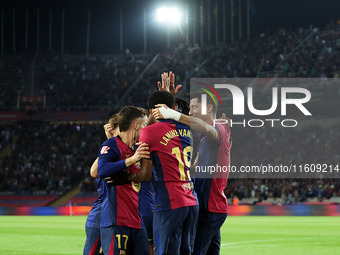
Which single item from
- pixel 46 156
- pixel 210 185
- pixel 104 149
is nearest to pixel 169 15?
pixel 46 156

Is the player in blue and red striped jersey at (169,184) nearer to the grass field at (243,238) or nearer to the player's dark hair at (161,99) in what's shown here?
the player's dark hair at (161,99)

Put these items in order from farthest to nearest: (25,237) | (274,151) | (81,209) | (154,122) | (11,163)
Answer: (11,163)
(274,151)
(81,209)
(25,237)
(154,122)

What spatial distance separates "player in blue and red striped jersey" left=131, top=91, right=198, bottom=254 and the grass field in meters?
7.13

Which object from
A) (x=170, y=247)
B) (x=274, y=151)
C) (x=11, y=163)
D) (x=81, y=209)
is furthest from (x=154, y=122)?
(x=11, y=163)

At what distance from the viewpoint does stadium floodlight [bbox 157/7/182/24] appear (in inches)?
2028

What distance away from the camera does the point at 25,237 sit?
56.4 feet

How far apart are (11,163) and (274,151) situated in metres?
18.1

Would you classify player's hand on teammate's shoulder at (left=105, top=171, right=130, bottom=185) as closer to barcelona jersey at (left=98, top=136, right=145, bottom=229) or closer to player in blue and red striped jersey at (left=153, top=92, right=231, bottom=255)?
barcelona jersey at (left=98, top=136, right=145, bottom=229)

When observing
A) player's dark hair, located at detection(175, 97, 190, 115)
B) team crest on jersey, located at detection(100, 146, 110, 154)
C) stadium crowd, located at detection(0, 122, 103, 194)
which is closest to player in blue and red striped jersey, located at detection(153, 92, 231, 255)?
player's dark hair, located at detection(175, 97, 190, 115)

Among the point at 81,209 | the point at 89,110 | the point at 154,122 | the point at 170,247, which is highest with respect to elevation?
the point at 89,110

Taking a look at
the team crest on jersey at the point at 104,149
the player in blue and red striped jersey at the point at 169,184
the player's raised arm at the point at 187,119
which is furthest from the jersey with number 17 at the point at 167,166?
the team crest on jersey at the point at 104,149

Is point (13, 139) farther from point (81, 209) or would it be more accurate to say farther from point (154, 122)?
point (154, 122)

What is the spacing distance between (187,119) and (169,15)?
47.0 meters

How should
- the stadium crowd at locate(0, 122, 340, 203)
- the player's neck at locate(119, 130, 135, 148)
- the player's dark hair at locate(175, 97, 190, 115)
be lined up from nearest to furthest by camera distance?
1. the player's neck at locate(119, 130, 135, 148)
2. the player's dark hair at locate(175, 97, 190, 115)
3. the stadium crowd at locate(0, 122, 340, 203)
